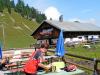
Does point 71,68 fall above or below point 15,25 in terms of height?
below

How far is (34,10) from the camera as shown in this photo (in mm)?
176125

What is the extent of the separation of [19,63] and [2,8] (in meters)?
136

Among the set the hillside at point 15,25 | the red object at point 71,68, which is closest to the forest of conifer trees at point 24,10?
the hillside at point 15,25

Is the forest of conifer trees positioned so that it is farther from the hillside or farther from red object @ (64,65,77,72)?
red object @ (64,65,77,72)

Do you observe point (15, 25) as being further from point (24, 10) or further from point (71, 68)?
point (71, 68)

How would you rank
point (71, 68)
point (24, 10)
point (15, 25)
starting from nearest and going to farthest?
1. point (71, 68)
2. point (15, 25)
3. point (24, 10)

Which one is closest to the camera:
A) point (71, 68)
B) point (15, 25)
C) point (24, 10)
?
point (71, 68)

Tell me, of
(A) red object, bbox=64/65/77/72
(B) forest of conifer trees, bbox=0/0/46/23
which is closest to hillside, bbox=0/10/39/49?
(B) forest of conifer trees, bbox=0/0/46/23

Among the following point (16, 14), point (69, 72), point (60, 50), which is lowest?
point (69, 72)

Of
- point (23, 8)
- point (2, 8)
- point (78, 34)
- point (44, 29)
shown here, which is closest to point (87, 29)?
point (78, 34)

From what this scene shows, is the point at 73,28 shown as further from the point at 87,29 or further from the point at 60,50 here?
the point at 60,50

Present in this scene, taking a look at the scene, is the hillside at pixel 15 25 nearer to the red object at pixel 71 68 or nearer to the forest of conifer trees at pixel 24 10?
the forest of conifer trees at pixel 24 10

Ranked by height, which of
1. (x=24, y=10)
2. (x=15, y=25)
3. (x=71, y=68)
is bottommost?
(x=71, y=68)

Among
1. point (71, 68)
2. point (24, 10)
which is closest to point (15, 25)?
point (24, 10)
